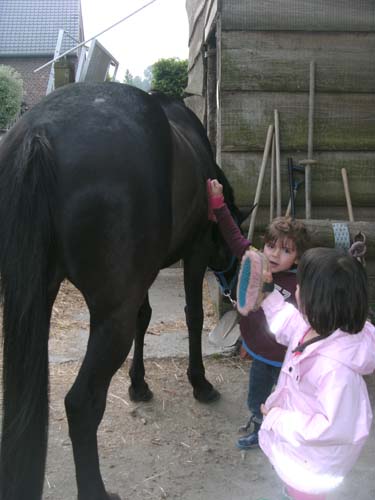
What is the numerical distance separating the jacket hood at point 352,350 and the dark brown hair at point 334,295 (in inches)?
0.9

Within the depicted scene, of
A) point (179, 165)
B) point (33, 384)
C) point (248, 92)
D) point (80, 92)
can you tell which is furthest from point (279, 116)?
point (33, 384)

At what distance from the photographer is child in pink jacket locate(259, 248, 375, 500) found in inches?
54.4

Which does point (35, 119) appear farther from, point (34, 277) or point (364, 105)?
point (364, 105)

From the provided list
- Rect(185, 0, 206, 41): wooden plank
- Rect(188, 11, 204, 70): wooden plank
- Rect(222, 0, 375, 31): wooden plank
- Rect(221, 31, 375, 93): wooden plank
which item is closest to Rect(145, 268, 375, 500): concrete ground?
Rect(221, 31, 375, 93): wooden plank

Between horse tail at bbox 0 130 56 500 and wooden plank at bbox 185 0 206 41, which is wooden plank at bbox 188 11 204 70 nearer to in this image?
wooden plank at bbox 185 0 206 41

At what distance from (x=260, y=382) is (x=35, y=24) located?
109 ft

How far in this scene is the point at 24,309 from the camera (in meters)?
1.69

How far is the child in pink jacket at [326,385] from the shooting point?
1.38 meters

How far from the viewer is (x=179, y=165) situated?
219 centimetres

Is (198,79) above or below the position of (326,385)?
above

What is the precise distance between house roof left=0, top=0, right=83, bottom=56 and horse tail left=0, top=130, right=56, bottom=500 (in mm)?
28824

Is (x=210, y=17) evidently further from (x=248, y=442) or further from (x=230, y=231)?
(x=248, y=442)

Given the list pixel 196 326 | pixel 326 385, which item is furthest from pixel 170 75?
pixel 326 385

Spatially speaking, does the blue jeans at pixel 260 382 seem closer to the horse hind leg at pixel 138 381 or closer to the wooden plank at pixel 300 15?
the horse hind leg at pixel 138 381
